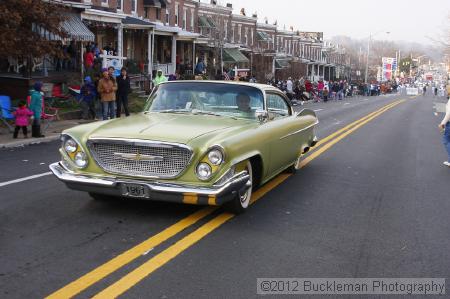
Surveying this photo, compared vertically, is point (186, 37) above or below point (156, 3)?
below

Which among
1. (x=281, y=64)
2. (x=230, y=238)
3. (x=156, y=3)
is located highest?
(x=156, y=3)

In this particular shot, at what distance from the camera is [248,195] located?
654cm

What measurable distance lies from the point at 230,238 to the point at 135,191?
1115 mm

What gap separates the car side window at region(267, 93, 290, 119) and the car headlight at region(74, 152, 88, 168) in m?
2.69

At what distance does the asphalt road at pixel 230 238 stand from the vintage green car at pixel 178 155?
14.5 inches

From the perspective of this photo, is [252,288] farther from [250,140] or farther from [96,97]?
[96,97]

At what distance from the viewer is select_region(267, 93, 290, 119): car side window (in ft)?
26.0

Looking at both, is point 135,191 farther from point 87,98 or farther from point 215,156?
point 87,98

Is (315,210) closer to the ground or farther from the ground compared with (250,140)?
closer to the ground

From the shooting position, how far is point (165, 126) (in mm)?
6281

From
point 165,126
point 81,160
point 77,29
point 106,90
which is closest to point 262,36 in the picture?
point 77,29

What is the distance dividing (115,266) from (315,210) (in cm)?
301

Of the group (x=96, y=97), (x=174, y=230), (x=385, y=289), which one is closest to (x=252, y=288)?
(x=385, y=289)

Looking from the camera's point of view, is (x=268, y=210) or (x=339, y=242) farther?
(x=268, y=210)
